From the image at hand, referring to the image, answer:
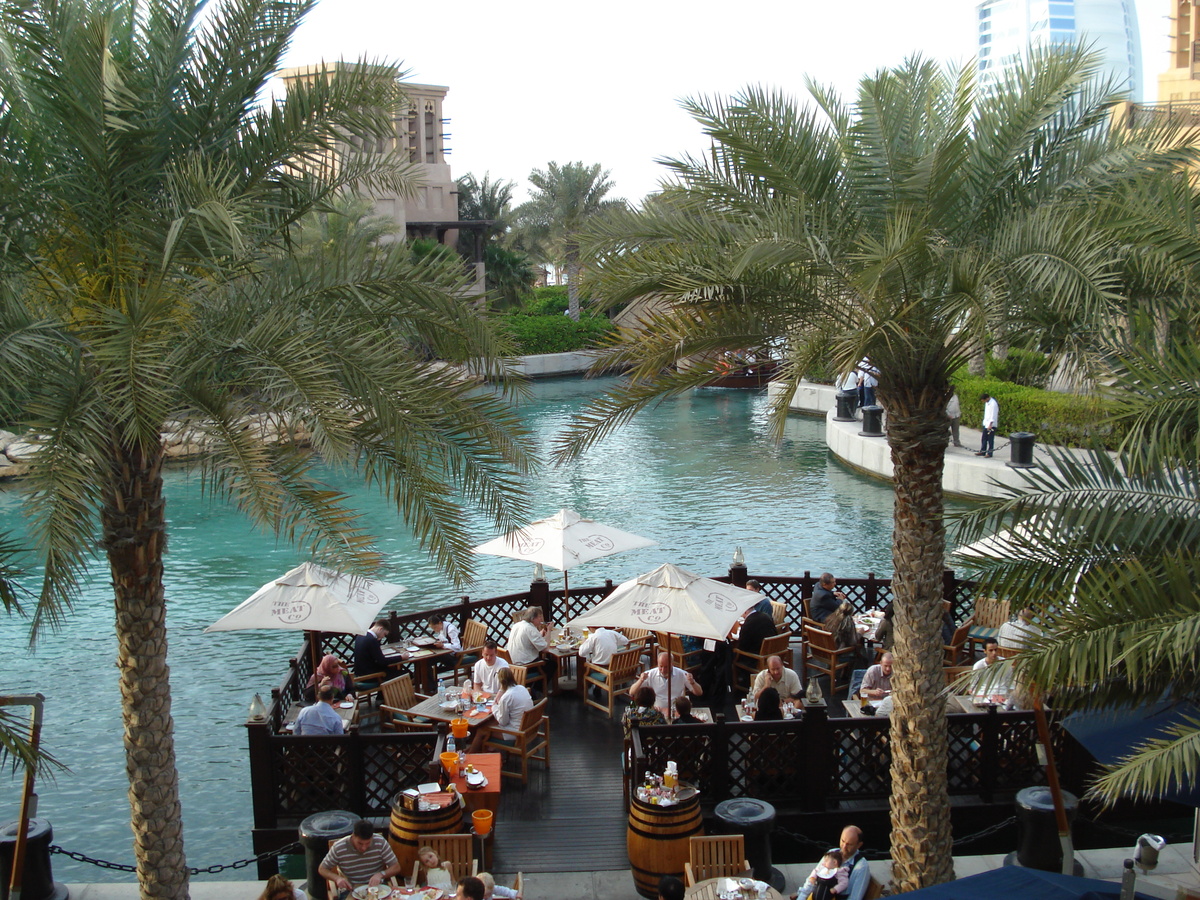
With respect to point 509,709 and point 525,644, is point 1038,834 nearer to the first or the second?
point 509,709

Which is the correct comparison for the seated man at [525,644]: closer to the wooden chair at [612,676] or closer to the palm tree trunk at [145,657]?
the wooden chair at [612,676]

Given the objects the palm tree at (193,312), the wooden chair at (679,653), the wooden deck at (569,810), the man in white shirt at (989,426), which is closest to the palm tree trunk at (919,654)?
the wooden deck at (569,810)

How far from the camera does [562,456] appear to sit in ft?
26.6

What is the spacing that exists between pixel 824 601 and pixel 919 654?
5.91 metres

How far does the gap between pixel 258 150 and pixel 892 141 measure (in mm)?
4551

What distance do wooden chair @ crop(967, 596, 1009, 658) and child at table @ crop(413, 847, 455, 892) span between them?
8381 mm

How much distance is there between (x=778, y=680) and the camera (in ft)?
38.4

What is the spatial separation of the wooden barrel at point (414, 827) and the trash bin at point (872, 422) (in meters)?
22.8

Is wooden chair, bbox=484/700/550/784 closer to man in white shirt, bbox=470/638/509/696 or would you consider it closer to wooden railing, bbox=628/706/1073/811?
man in white shirt, bbox=470/638/509/696

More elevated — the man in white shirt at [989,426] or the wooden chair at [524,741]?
the man in white shirt at [989,426]

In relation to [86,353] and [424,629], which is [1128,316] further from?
[424,629]

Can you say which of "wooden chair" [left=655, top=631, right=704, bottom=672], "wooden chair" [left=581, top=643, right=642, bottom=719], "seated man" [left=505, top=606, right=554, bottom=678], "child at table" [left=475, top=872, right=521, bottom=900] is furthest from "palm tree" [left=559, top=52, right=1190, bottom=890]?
"seated man" [left=505, top=606, right=554, bottom=678]

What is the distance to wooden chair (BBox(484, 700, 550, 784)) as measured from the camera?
11.0 metres

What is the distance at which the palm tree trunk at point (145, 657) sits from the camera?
7.11m
